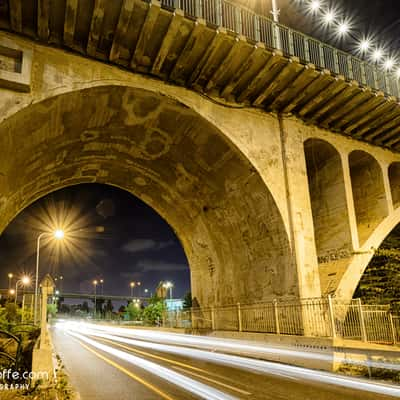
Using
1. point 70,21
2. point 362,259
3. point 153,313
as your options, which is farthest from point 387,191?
point 153,313

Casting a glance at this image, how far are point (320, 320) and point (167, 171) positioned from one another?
28.7 feet

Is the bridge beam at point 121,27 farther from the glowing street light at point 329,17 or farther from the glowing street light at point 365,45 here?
the glowing street light at point 365,45

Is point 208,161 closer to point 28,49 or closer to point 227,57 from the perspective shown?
point 227,57

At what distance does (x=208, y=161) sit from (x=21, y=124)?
23.2ft

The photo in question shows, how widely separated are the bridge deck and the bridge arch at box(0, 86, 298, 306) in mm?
1295

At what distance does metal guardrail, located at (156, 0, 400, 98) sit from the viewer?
40.0 feet

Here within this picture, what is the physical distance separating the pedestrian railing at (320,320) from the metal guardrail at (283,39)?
27.8 ft

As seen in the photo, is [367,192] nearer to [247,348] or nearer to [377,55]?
[377,55]

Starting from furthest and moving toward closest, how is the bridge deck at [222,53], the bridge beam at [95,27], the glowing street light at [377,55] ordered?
the glowing street light at [377,55] < the bridge deck at [222,53] < the bridge beam at [95,27]

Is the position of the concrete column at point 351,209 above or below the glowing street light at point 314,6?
below

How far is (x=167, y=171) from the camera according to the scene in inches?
658

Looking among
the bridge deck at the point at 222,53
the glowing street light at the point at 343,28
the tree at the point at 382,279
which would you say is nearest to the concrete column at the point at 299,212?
the bridge deck at the point at 222,53

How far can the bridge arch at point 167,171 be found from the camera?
11953mm

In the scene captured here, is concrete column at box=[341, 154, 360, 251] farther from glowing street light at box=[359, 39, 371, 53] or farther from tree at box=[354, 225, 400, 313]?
glowing street light at box=[359, 39, 371, 53]
